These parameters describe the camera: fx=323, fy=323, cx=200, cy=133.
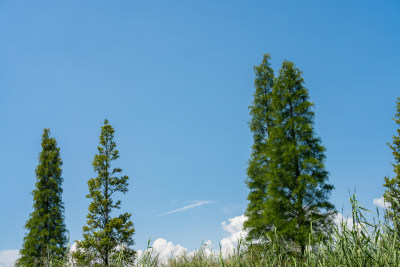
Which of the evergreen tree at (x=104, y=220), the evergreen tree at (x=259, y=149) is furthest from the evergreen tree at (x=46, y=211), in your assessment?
the evergreen tree at (x=259, y=149)

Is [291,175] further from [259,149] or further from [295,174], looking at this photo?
[259,149]

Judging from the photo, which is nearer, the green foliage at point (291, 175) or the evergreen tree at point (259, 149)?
the green foliage at point (291, 175)

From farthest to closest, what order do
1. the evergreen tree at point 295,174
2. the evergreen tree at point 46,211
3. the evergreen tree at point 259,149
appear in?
the evergreen tree at point 46,211 → the evergreen tree at point 259,149 → the evergreen tree at point 295,174

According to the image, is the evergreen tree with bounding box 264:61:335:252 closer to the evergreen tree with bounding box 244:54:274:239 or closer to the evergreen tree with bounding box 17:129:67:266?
the evergreen tree with bounding box 244:54:274:239

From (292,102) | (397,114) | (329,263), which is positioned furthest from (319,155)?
(329,263)

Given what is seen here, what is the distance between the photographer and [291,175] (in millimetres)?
17719

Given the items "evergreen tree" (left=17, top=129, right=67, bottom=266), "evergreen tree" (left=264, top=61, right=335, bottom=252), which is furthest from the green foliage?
"evergreen tree" (left=17, top=129, right=67, bottom=266)

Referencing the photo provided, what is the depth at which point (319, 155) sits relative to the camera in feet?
59.5

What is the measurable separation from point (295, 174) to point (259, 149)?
17.8 ft

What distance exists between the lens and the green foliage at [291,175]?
16750 millimetres

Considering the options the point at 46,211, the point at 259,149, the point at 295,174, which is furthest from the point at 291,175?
the point at 46,211

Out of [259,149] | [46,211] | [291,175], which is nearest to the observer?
[291,175]

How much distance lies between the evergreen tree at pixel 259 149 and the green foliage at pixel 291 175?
7 cm

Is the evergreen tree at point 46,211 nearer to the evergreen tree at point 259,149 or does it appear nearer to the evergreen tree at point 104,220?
the evergreen tree at point 104,220
